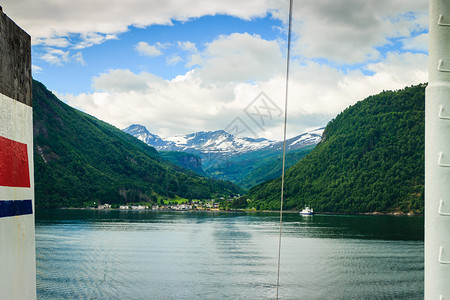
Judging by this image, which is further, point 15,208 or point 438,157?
point 15,208

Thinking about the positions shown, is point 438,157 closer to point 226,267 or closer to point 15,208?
point 15,208

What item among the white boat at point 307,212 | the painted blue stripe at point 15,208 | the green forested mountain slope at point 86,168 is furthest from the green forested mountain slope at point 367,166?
the painted blue stripe at point 15,208

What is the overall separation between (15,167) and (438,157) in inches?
148

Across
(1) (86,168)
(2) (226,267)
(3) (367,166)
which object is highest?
(3) (367,166)

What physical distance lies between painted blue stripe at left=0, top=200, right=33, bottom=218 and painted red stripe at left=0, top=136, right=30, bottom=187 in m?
0.17

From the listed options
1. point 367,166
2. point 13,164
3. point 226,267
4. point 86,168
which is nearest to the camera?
point 13,164

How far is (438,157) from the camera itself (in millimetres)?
2525

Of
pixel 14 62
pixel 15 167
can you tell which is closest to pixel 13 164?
pixel 15 167

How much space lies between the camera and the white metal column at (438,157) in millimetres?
2512

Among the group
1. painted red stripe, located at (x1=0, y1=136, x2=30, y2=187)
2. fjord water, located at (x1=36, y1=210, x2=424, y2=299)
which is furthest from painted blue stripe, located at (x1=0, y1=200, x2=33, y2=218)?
fjord water, located at (x1=36, y1=210, x2=424, y2=299)

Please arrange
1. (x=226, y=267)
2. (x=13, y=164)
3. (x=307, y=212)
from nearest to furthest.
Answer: (x=13, y=164) → (x=226, y=267) → (x=307, y=212)

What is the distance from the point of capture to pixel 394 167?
129 m

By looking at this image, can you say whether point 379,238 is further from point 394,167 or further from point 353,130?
point 353,130

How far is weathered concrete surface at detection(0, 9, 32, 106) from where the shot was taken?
4121mm
